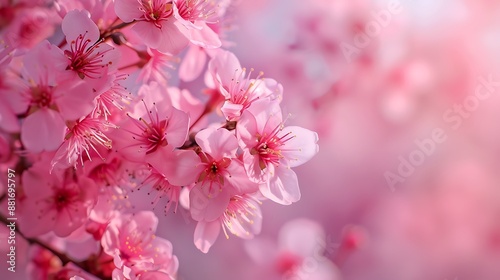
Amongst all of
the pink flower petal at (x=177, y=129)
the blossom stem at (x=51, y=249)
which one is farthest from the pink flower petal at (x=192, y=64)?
the blossom stem at (x=51, y=249)

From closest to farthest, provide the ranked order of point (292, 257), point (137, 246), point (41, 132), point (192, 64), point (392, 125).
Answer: point (41, 132) → point (137, 246) → point (192, 64) → point (292, 257) → point (392, 125)

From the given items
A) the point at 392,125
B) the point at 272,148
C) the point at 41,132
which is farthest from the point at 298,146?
the point at 392,125

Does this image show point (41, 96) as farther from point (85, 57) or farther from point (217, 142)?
point (217, 142)

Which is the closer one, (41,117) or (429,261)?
(41,117)

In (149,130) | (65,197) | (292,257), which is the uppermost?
(149,130)

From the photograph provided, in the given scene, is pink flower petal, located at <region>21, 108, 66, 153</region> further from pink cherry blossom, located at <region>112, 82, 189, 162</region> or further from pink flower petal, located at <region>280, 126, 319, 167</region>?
pink flower petal, located at <region>280, 126, 319, 167</region>

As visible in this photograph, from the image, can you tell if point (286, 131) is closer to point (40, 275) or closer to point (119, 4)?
point (119, 4)

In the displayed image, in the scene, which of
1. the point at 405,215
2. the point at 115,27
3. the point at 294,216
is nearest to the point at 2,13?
the point at 115,27

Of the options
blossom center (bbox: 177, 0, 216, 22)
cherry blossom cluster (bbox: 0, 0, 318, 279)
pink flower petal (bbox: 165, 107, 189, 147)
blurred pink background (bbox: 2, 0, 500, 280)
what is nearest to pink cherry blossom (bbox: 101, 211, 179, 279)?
cherry blossom cluster (bbox: 0, 0, 318, 279)
